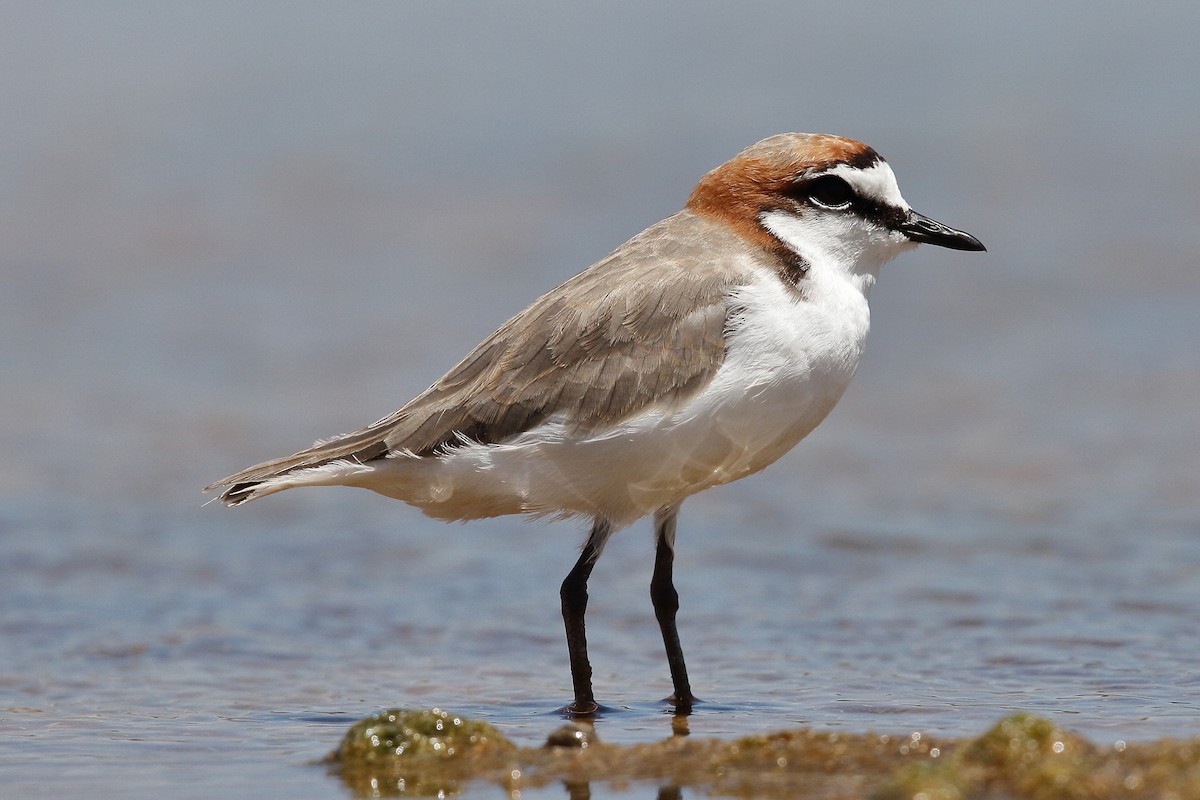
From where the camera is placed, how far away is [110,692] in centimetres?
768

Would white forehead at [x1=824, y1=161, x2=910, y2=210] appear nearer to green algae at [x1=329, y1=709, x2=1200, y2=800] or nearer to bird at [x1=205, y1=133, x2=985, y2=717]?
bird at [x1=205, y1=133, x2=985, y2=717]

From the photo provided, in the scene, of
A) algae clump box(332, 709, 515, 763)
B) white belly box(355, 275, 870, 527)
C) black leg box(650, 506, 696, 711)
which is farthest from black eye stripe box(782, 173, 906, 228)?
algae clump box(332, 709, 515, 763)

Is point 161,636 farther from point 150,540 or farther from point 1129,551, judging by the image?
point 1129,551

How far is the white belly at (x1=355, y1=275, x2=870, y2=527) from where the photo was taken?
267 inches

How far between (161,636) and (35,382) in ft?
18.9

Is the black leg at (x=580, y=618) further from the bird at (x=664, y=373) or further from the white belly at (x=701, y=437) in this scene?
the white belly at (x=701, y=437)

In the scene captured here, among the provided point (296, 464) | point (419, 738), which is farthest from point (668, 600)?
point (419, 738)

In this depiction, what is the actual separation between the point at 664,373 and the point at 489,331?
813cm

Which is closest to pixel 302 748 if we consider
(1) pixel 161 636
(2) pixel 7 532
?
(1) pixel 161 636

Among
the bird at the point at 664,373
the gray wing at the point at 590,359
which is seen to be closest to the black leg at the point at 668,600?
the bird at the point at 664,373

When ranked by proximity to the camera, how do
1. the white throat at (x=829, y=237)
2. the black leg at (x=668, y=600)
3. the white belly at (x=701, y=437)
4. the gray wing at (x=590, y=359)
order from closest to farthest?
the white belly at (x=701, y=437), the gray wing at (x=590, y=359), the white throat at (x=829, y=237), the black leg at (x=668, y=600)

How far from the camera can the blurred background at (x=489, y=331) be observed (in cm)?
782

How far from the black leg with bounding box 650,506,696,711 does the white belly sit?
0.39 metres

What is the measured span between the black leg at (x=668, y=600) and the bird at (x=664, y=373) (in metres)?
0.02
